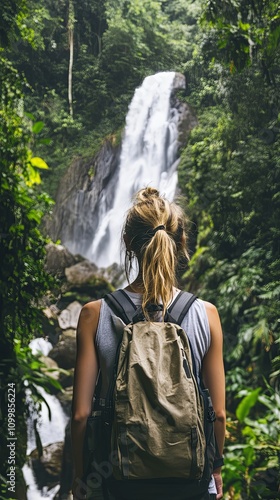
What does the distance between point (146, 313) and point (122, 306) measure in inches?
3.1

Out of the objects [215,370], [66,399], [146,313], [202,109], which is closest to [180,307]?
[146,313]

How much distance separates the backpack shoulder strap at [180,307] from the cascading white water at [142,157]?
437 centimetres

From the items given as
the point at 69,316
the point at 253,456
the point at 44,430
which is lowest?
the point at 253,456

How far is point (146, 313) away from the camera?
168 cm

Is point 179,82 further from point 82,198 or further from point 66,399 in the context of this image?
point 66,399

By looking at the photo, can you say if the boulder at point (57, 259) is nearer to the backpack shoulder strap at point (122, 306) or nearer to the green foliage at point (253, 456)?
the green foliage at point (253, 456)

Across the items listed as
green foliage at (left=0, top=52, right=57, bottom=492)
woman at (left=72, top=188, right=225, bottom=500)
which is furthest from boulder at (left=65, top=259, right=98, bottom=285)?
woman at (left=72, top=188, right=225, bottom=500)

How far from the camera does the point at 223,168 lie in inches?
234

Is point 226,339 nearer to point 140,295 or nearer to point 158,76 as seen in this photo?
point 158,76

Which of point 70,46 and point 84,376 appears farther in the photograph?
point 70,46

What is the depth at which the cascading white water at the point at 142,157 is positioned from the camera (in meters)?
6.04

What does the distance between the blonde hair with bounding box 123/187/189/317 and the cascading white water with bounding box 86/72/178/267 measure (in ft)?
13.8

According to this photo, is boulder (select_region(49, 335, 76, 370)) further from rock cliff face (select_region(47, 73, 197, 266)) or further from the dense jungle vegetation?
rock cliff face (select_region(47, 73, 197, 266))

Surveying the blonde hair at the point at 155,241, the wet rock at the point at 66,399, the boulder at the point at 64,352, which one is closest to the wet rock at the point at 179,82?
the boulder at the point at 64,352
